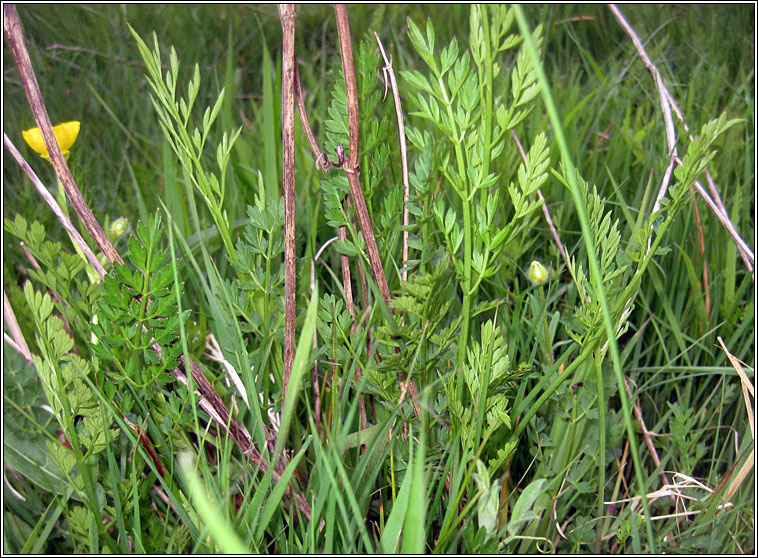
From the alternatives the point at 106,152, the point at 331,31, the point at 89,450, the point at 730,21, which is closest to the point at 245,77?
the point at 331,31

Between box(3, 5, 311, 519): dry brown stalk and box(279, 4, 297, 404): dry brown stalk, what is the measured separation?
8 cm

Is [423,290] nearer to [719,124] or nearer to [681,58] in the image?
[719,124]

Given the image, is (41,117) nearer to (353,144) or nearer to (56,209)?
(56,209)

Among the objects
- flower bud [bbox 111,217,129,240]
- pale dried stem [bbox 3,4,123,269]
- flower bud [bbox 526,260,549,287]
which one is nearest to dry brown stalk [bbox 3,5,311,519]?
pale dried stem [bbox 3,4,123,269]

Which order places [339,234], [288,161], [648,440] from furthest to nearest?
[648,440] < [339,234] < [288,161]

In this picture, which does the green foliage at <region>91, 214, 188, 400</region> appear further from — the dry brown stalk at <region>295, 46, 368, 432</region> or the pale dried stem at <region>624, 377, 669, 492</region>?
the pale dried stem at <region>624, 377, 669, 492</region>

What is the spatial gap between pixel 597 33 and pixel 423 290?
1.53 m

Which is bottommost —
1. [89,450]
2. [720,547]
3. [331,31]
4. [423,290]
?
[720,547]

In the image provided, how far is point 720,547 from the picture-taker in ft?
2.22

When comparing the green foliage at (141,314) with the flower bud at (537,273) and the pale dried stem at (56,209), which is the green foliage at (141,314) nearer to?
the pale dried stem at (56,209)

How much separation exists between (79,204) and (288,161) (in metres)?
0.20

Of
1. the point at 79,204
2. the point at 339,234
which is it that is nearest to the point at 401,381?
the point at 339,234

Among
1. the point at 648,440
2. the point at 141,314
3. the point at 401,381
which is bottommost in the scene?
the point at 648,440

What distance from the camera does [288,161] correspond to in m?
0.54
